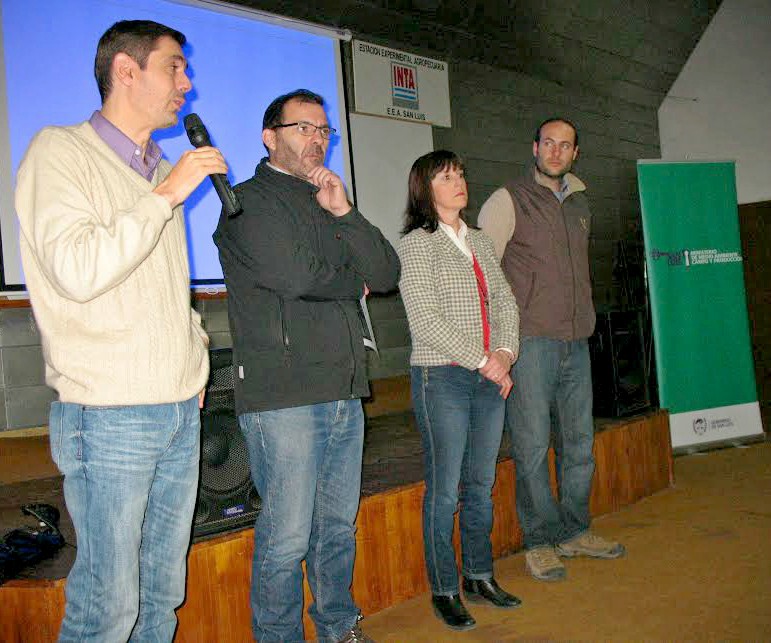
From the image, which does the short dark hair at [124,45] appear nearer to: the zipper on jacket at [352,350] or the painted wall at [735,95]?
the zipper on jacket at [352,350]

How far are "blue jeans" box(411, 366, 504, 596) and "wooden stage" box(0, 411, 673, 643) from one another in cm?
23

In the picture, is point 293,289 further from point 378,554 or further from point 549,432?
point 549,432

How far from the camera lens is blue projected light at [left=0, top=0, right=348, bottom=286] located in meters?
2.83

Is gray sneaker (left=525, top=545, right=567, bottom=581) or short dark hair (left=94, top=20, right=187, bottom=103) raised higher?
short dark hair (left=94, top=20, right=187, bottom=103)

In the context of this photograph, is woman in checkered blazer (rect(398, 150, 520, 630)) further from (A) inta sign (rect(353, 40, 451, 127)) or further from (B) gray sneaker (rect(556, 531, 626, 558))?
(A) inta sign (rect(353, 40, 451, 127))

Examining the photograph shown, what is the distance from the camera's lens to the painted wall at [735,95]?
5.90 meters

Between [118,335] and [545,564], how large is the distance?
1.80 metres

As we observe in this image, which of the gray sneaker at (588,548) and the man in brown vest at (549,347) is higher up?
the man in brown vest at (549,347)

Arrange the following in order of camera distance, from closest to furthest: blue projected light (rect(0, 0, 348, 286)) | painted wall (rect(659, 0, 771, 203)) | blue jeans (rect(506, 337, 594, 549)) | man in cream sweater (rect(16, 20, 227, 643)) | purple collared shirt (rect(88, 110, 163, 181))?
man in cream sweater (rect(16, 20, 227, 643))
purple collared shirt (rect(88, 110, 163, 181))
blue jeans (rect(506, 337, 594, 549))
blue projected light (rect(0, 0, 348, 286))
painted wall (rect(659, 0, 771, 203))

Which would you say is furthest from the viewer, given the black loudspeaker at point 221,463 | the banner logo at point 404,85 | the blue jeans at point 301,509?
the banner logo at point 404,85

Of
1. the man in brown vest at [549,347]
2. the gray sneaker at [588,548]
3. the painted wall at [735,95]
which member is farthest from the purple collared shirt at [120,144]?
the painted wall at [735,95]

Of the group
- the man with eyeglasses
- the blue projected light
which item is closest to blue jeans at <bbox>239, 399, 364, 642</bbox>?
the man with eyeglasses

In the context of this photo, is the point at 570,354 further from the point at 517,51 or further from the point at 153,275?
the point at 517,51

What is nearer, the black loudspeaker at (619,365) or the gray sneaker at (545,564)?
the gray sneaker at (545,564)
